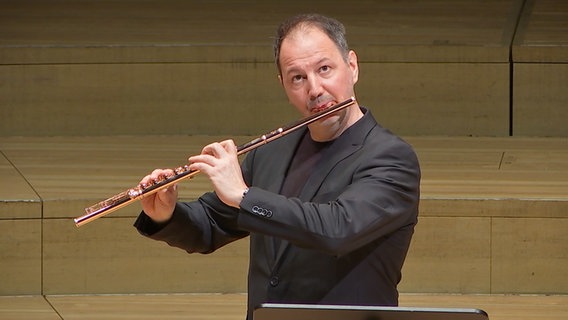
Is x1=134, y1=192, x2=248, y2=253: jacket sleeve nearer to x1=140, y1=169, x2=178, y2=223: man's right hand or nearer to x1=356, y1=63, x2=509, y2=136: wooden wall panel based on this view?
x1=140, y1=169, x2=178, y2=223: man's right hand

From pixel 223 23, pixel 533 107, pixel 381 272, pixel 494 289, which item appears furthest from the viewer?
pixel 223 23

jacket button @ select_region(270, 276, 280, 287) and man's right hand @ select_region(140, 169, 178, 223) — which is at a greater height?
man's right hand @ select_region(140, 169, 178, 223)

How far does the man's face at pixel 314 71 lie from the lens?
122 centimetres

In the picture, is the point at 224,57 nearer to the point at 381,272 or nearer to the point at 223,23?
the point at 223,23

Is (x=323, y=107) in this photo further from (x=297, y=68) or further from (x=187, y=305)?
(x=187, y=305)

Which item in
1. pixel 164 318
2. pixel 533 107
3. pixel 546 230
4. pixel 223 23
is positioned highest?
pixel 223 23

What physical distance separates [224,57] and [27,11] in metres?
0.67

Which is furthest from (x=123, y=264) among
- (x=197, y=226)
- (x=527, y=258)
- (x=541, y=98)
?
(x=541, y=98)

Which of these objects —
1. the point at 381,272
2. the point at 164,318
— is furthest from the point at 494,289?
the point at 381,272

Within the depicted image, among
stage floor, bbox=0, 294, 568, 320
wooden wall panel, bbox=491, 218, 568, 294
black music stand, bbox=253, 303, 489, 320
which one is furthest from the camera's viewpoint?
wooden wall panel, bbox=491, 218, 568, 294

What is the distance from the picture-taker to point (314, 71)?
1.22 m

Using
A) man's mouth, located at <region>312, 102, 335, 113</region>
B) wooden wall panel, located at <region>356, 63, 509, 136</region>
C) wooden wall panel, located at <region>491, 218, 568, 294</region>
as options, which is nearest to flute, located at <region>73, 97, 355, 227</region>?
man's mouth, located at <region>312, 102, 335, 113</region>

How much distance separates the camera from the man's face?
4.01 ft

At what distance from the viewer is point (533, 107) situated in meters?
2.62
